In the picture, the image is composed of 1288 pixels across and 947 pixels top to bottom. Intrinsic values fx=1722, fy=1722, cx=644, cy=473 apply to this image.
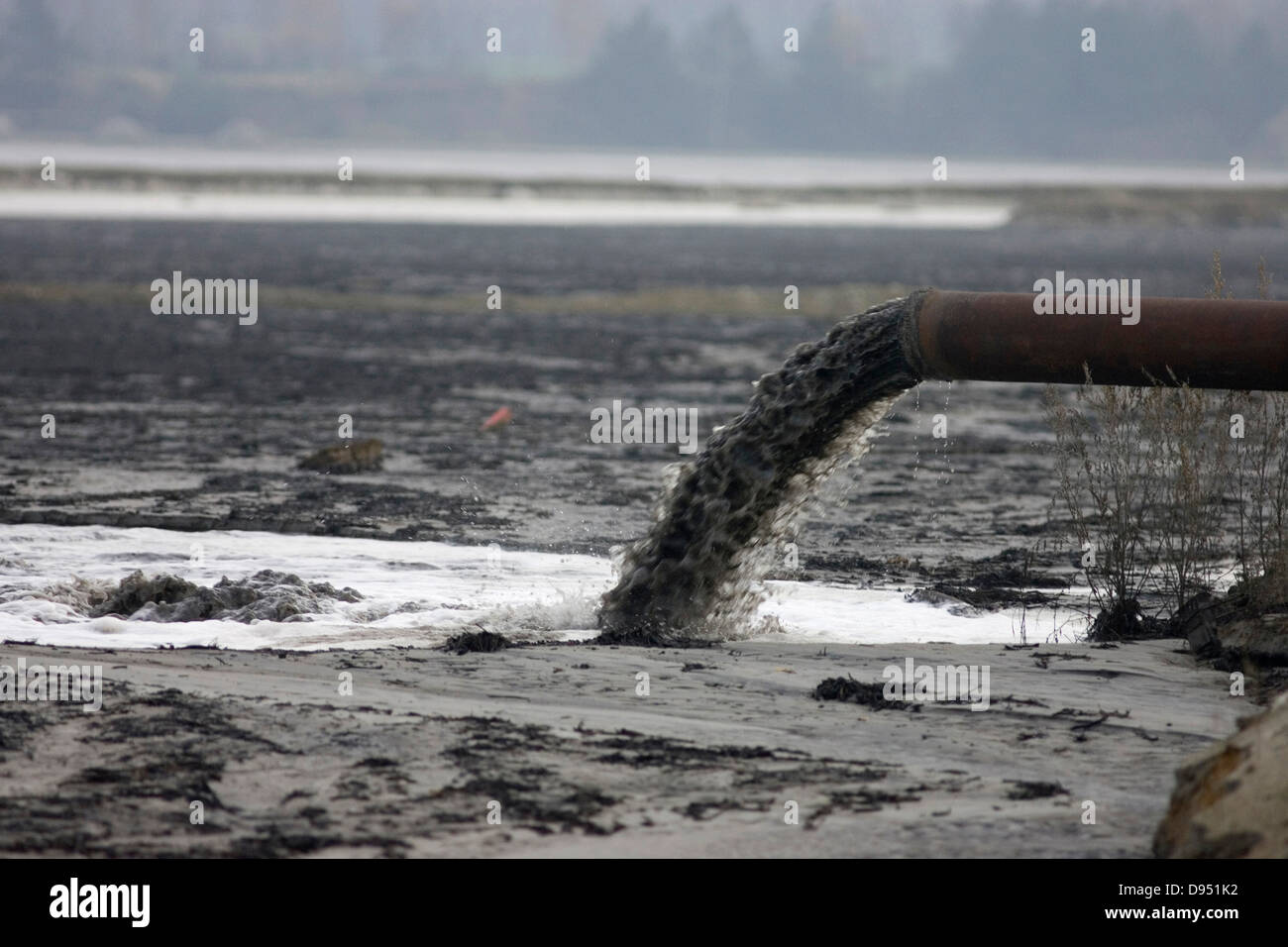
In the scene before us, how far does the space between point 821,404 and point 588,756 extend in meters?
3.66

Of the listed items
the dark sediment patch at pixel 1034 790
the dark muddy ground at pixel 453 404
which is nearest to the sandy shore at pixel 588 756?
the dark sediment patch at pixel 1034 790

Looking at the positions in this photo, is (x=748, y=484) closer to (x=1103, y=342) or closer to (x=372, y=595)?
(x=1103, y=342)

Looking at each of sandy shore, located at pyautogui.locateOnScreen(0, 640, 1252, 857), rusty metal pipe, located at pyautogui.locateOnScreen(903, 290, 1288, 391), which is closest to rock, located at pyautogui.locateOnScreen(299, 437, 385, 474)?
sandy shore, located at pyautogui.locateOnScreen(0, 640, 1252, 857)

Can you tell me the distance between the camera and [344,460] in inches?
589

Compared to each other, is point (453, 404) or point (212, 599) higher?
point (453, 404)

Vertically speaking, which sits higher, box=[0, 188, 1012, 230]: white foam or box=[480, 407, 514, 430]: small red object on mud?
box=[0, 188, 1012, 230]: white foam

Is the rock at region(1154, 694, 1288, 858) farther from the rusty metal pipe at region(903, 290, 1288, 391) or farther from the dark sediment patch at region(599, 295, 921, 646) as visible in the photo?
the dark sediment patch at region(599, 295, 921, 646)

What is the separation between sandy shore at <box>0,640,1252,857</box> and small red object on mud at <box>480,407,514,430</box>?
924 cm

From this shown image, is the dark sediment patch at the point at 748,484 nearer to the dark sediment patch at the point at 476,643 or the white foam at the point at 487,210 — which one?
the dark sediment patch at the point at 476,643

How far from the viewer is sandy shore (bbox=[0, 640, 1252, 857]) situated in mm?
5859

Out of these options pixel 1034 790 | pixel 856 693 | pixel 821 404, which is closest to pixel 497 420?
pixel 821 404

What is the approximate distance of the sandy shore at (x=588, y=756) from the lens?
586cm

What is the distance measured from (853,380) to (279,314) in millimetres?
23369
